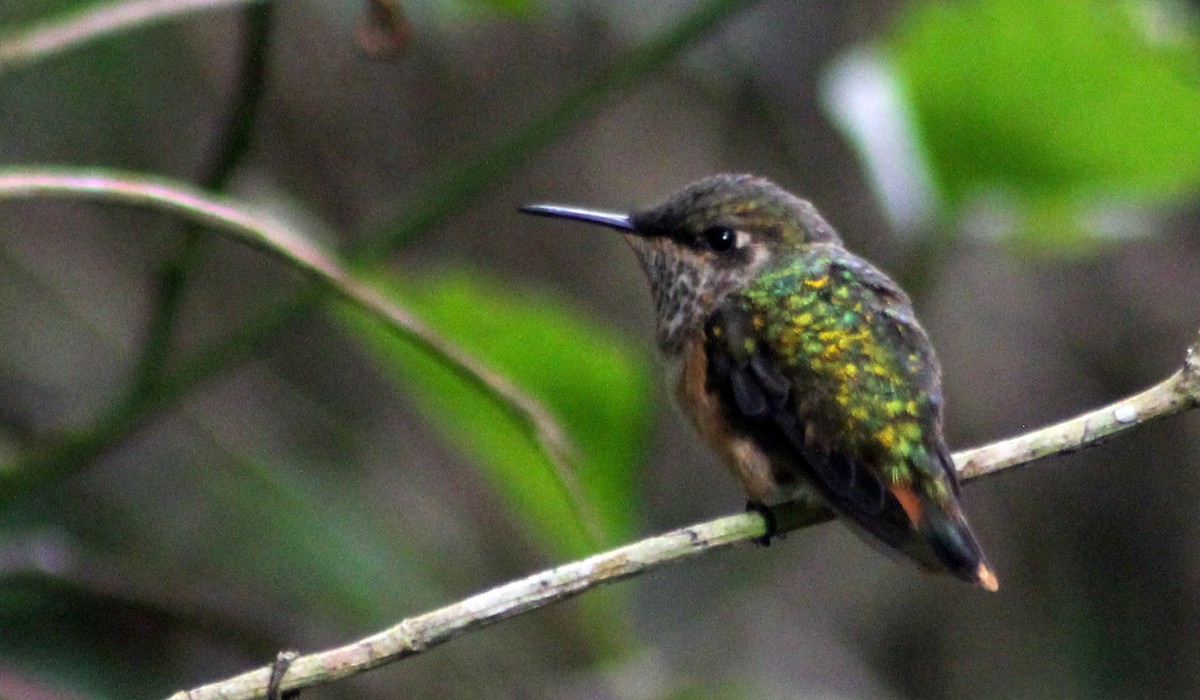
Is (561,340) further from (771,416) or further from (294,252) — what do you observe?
(294,252)

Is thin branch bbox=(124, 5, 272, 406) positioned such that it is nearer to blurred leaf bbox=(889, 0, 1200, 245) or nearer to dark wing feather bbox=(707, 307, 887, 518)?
dark wing feather bbox=(707, 307, 887, 518)

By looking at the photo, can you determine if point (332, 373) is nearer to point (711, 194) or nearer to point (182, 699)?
point (711, 194)

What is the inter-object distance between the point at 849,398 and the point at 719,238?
596 mm

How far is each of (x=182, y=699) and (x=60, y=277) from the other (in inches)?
110

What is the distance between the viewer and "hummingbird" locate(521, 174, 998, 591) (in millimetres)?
2131

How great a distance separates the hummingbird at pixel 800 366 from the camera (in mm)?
2131

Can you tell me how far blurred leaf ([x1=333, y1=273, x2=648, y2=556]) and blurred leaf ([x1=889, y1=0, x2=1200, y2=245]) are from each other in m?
0.78

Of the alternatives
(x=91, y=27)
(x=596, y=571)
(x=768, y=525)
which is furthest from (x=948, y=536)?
(x=91, y=27)

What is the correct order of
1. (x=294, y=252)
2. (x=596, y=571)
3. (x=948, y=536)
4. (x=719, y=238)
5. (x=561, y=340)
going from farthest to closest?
1. (x=719, y=238)
2. (x=561, y=340)
3. (x=948, y=536)
4. (x=294, y=252)
5. (x=596, y=571)

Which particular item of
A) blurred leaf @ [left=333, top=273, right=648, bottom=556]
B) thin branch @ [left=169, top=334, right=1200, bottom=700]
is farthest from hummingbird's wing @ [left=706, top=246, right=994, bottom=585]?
blurred leaf @ [left=333, top=273, right=648, bottom=556]

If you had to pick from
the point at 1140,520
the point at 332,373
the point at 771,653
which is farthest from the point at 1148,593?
the point at 332,373

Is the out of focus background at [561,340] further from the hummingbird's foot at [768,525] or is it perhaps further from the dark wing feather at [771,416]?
the hummingbird's foot at [768,525]

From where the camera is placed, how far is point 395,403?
191 inches

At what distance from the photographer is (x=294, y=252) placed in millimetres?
1921
